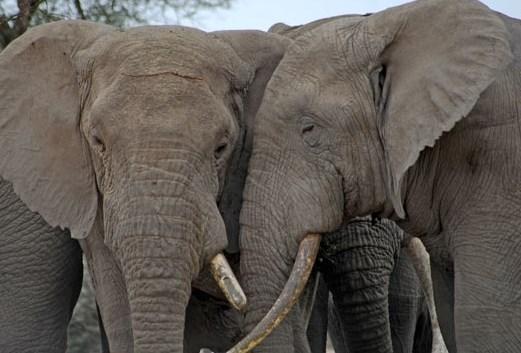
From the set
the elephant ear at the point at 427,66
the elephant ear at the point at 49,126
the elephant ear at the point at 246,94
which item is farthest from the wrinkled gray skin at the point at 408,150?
the elephant ear at the point at 49,126

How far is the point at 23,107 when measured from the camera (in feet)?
22.9

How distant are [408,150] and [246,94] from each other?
76 centimetres

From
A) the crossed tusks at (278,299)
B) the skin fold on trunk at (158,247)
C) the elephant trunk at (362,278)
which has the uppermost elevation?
the skin fold on trunk at (158,247)

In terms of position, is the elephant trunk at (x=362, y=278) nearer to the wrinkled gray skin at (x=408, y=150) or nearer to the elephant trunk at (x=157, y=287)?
the wrinkled gray skin at (x=408, y=150)

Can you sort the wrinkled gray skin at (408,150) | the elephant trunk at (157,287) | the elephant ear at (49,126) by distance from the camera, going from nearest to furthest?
the elephant trunk at (157,287) → the wrinkled gray skin at (408,150) → the elephant ear at (49,126)

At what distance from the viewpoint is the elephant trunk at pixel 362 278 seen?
793 centimetres

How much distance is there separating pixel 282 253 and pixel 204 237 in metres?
0.37

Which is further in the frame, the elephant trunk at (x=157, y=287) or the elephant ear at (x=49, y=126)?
the elephant ear at (x=49, y=126)

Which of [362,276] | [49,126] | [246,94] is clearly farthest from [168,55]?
[362,276]

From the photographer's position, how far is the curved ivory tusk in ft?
20.6

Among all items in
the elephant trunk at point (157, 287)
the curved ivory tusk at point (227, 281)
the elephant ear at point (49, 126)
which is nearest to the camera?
the elephant trunk at point (157, 287)

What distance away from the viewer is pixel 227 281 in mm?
6316

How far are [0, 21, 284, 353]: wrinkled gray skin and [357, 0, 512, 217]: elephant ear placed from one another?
0.56 m

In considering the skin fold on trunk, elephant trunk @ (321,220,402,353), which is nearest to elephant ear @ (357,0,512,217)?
the skin fold on trunk
